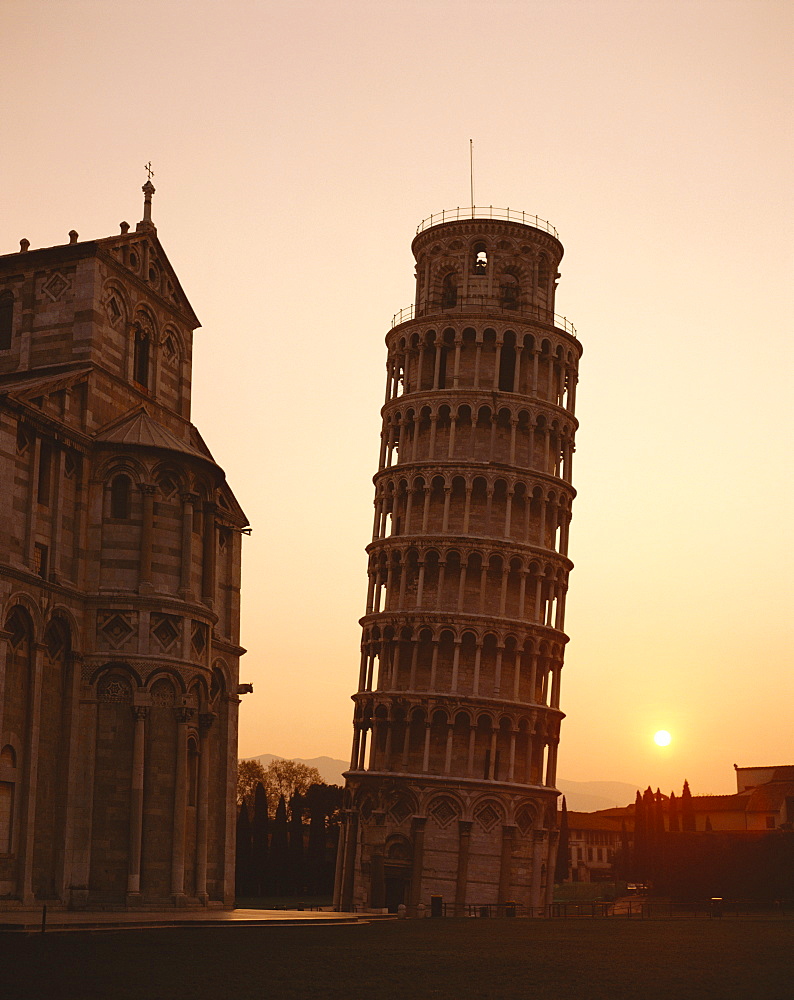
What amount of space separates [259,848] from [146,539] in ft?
222

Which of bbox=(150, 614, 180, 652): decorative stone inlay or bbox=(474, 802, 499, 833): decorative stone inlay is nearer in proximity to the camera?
bbox=(150, 614, 180, 652): decorative stone inlay

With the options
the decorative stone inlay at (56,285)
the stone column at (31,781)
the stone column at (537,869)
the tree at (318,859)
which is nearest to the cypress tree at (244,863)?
the tree at (318,859)

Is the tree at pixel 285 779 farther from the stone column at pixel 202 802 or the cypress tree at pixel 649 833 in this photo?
the stone column at pixel 202 802

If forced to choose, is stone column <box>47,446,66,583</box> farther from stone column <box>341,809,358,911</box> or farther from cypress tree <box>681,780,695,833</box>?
cypress tree <box>681,780,695,833</box>

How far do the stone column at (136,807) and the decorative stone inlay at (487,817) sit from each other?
129ft

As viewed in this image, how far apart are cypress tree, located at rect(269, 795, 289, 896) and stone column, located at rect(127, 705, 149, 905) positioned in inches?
2650

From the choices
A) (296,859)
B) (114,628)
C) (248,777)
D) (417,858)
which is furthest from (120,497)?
(248,777)

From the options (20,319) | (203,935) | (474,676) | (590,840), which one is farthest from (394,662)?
(590,840)

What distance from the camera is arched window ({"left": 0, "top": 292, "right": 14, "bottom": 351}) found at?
4644cm

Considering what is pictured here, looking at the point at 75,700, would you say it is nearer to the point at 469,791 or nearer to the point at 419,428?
the point at 469,791

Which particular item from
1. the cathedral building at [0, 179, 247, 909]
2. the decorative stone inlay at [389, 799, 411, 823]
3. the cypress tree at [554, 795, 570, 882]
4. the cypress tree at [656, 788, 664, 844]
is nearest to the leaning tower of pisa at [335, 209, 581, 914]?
the decorative stone inlay at [389, 799, 411, 823]

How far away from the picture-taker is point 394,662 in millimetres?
80875

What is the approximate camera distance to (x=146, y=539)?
43094mm

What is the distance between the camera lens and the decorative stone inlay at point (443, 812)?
77812mm
